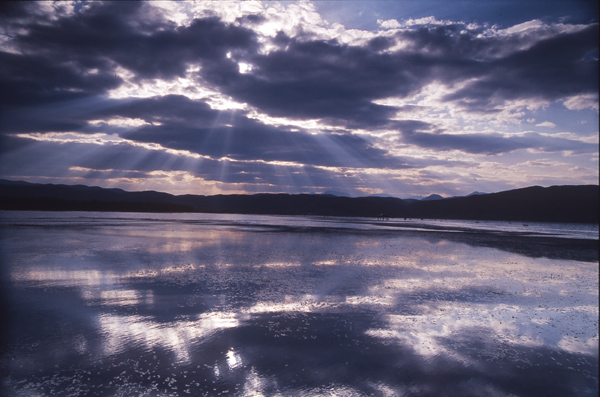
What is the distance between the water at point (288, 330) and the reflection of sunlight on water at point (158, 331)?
0.06 metres

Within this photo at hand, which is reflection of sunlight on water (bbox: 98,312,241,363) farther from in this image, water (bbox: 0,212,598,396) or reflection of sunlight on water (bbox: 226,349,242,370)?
reflection of sunlight on water (bbox: 226,349,242,370)

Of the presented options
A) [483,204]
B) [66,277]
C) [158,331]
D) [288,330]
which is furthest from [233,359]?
[483,204]

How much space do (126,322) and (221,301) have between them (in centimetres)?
340

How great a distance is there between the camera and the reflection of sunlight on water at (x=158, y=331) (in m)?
8.78

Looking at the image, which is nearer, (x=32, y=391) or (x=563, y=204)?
(x=32, y=391)

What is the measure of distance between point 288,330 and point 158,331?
12.1ft

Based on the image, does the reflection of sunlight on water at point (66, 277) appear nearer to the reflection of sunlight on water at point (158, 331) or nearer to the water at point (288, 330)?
the water at point (288, 330)

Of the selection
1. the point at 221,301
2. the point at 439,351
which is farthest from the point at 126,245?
the point at 439,351

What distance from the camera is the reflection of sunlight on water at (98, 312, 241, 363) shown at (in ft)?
28.8

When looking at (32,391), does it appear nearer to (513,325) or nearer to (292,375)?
(292,375)

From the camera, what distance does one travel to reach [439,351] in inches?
367

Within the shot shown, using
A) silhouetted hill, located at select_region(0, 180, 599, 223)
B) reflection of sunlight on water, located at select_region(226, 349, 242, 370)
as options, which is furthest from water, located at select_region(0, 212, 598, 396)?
silhouetted hill, located at select_region(0, 180, 599, 223)

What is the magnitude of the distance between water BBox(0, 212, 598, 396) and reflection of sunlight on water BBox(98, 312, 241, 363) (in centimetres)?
6

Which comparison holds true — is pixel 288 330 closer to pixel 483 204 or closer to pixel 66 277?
pixel 66 277
